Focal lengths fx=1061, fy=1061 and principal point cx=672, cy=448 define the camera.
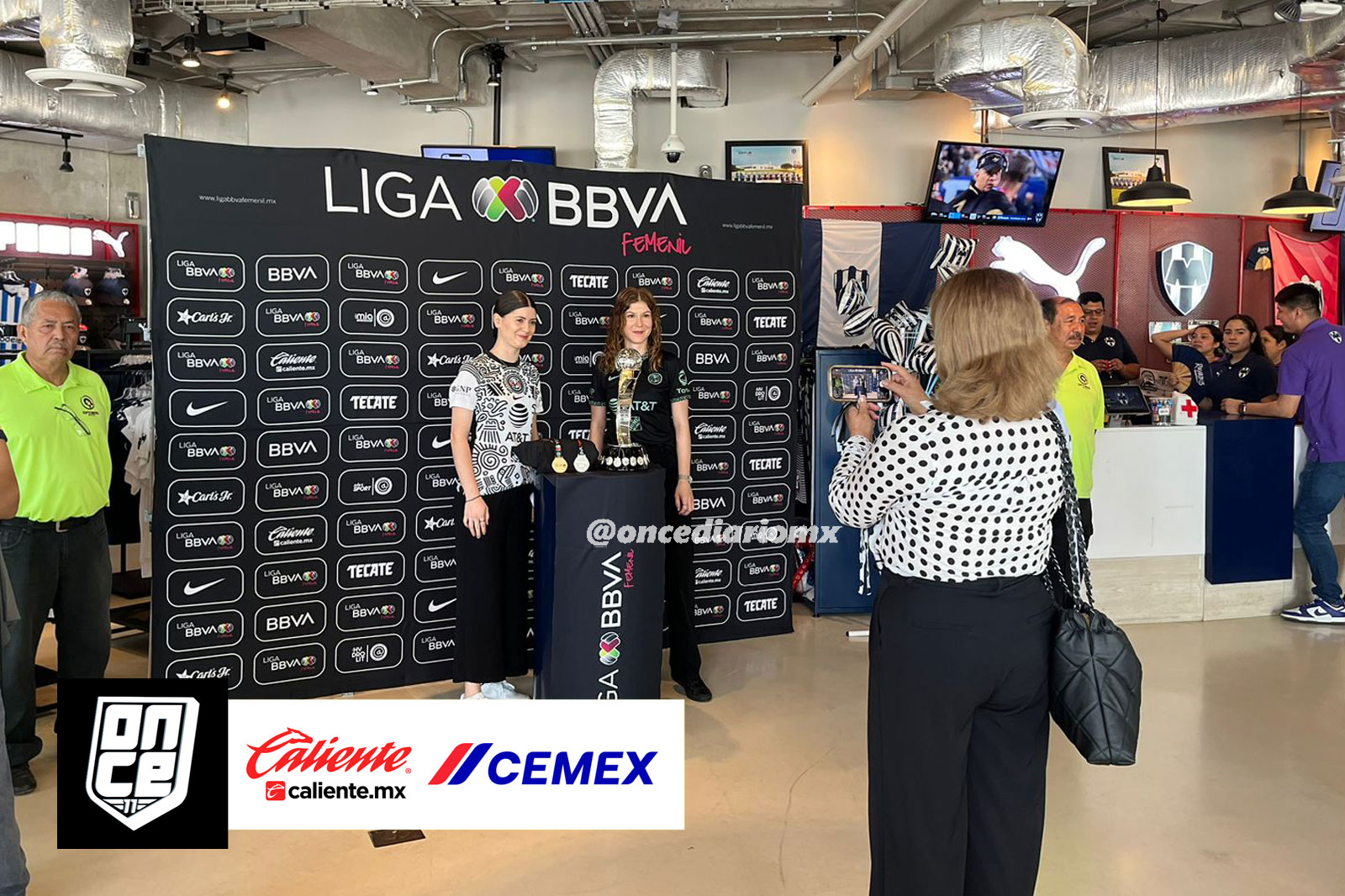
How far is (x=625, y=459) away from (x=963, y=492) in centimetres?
198

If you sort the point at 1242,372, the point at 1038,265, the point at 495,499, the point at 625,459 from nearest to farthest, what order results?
1. the point at 625,459
2. the point at 495,499
3. the point at 1242,372
4. the point at 1038,265

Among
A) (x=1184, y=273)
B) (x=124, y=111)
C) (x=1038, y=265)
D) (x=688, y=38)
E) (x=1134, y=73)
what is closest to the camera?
(x=688, y=38)

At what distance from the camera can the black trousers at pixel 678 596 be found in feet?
15.0

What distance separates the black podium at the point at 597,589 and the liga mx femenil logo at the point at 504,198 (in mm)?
1329

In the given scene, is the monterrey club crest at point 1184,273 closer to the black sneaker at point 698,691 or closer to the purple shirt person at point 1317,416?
the purple shirt person at point 1317,416

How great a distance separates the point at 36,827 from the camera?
338cm

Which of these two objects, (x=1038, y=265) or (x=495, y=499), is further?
(x=1038, y=265)

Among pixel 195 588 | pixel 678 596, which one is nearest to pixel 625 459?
pixel 678 596

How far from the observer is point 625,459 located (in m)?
4.00

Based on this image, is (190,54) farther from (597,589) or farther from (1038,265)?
(1038,265)

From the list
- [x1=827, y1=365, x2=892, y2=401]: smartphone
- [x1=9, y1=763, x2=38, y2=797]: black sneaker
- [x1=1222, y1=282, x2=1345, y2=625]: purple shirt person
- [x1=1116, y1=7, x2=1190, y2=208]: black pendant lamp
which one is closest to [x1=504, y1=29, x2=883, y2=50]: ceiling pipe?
[x1=1116, y1=7, x2=1190, y2=208]: black pendant lamp

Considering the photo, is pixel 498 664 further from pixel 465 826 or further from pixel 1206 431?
pixel 1206 431

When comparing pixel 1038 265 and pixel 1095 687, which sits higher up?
pixel 1038 265

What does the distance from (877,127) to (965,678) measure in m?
7.79
